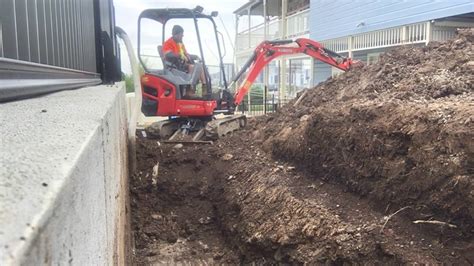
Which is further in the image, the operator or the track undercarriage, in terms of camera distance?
the operator

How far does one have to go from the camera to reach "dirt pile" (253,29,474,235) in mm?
3805

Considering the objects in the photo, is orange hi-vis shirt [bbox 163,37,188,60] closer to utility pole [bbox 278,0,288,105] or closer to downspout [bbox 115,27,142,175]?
downspout [bbox 115,27,142,175]

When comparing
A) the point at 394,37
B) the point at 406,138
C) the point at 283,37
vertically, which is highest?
the point at 283,37

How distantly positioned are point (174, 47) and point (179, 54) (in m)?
0.18

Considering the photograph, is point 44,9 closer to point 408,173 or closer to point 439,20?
point 408,173

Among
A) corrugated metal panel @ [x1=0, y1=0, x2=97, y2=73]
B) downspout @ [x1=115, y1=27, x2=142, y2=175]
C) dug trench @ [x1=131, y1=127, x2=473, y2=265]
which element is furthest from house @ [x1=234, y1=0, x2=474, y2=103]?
corrugated metal panel @ [x1=0, y1=0, x2=97, y2=73]

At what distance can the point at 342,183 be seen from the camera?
16.4ft

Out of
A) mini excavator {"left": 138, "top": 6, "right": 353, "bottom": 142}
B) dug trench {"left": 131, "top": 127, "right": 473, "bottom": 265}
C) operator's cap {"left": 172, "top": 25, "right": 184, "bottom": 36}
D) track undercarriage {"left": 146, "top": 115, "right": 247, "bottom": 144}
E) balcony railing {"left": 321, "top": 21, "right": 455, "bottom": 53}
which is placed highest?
balcony railing {"left": 321, "top": 21, "right": 455, "bottom": 53}

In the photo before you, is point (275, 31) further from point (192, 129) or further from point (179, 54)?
point (192, 129)

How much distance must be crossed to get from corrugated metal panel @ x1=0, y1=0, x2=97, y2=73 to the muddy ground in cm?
246

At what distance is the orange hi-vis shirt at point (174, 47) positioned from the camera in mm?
9258

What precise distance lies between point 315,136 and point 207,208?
1.90 metres

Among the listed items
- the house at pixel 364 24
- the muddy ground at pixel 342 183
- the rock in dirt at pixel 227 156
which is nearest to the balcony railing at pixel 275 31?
the house at pixel 364 24

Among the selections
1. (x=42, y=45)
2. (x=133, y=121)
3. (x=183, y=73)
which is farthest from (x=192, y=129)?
(x=42, y=45)
